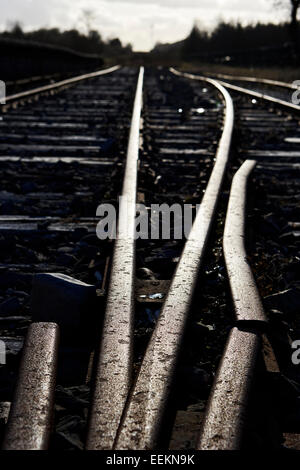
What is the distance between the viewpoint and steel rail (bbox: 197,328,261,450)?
4.67 feet

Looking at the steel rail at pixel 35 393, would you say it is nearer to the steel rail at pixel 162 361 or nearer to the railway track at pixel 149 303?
the railway track at pixel 149 303

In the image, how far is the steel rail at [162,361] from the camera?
4.69 ft

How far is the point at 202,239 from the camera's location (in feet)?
9.74

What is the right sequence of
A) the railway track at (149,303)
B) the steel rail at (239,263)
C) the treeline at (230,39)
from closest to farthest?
1. the railway track at (149,303)
2. the steel rail at (239,263)
3. the treeline at (230,39)

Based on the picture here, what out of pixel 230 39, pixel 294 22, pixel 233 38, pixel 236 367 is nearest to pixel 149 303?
pixel 236 367

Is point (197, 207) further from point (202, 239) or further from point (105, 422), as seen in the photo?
point (105, 422)

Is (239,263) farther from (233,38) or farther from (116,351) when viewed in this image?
(233,38)

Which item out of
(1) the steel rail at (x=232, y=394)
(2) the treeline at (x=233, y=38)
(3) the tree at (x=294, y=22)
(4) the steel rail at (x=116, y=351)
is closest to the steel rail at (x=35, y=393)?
(4) the steel rail at (x=116, y=351)

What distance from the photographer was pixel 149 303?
2.36 m

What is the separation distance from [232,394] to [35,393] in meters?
0.50

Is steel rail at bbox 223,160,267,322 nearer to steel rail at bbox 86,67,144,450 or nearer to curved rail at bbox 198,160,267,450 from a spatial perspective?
curved rail at bbox 198,160,267,450

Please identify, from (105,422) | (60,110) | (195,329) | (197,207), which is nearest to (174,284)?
(195,329)

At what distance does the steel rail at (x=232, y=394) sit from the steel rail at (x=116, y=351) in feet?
0.73

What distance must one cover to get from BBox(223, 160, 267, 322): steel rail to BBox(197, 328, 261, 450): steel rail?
6.3 inches
